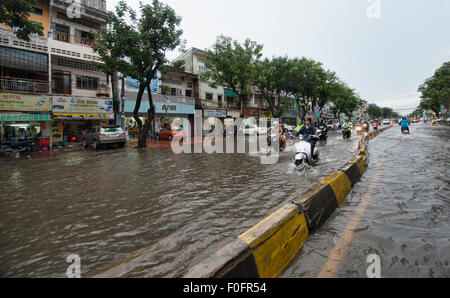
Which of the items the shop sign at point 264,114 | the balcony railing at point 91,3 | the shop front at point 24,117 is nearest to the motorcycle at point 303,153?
the shop front at point 24,117

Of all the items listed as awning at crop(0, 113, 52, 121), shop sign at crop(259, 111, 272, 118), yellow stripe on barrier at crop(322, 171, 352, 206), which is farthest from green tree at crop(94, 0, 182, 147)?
shop sign at crop(259, 111, 272, 118)

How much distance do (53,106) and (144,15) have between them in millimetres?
9754

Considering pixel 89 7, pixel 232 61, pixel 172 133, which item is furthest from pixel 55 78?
pixel 232 61

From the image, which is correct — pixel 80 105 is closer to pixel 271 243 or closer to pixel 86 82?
pixel 86 82

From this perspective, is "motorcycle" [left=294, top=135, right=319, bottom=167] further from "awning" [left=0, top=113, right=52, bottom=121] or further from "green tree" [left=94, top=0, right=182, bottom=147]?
"awning" [left=0, top=113, right=52, bottom=121]

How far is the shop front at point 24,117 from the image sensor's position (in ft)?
48.5

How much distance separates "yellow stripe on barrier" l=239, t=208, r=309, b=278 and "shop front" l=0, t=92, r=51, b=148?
1899 centimetres

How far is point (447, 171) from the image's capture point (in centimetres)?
573

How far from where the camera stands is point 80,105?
59.2 ft

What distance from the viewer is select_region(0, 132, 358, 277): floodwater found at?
2.30 m

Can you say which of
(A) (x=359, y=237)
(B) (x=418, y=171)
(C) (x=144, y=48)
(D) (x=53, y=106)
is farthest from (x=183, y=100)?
(A) (x=359, y=237)

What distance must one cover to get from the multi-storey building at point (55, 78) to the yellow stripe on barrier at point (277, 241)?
773 inches

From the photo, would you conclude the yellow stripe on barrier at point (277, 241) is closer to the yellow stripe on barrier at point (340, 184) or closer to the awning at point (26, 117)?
the yellow stripe on barrier at point (340, 184)
